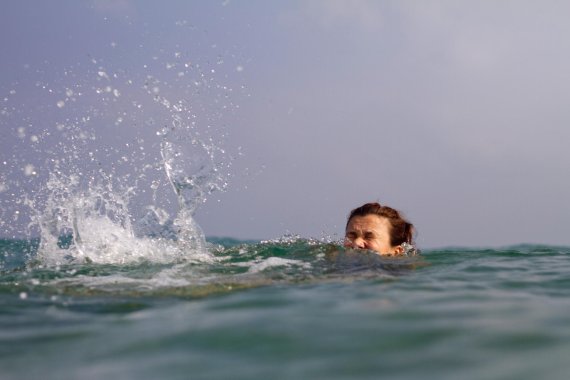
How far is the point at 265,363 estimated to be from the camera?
9.80 ft

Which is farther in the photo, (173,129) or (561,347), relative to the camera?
(173,129)

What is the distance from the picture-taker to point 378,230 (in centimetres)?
863

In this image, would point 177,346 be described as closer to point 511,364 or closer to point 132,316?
point 132,316

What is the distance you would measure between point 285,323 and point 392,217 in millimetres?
5333

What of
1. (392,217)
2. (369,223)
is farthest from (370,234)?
(392,217)

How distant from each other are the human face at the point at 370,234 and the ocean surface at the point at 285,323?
148cm

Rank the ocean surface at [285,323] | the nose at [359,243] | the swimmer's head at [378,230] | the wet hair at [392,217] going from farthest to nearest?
the wet hair at [392,217] < the swimmer's head at [378,230] < the nose at [359,243] < the ocean surface at [285,323]

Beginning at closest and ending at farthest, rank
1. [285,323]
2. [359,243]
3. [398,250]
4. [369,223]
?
1. [285,323]
2. [359,243]
3. [369,223]
4. [398,250]

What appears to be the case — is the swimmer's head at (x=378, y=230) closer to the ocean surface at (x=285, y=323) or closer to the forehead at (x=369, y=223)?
the forehead at (x=369, y=223)

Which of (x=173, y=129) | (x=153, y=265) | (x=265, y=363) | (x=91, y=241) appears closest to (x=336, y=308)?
(x=265, y=363)

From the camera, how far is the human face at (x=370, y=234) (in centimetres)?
851

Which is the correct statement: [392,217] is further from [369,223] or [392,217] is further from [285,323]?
[285,323]

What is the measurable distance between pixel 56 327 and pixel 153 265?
11.0ft

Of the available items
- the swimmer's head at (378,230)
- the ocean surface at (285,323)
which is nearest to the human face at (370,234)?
the swimmer's head at (378,230)
